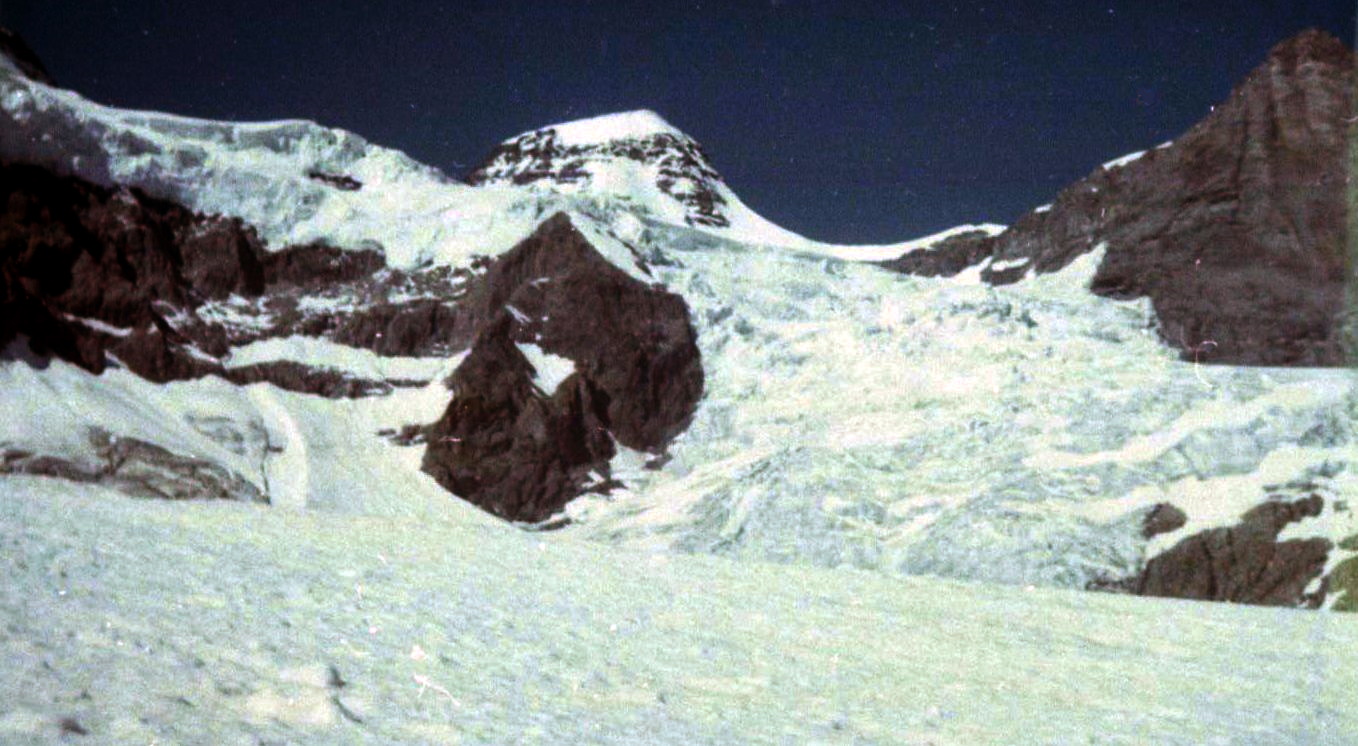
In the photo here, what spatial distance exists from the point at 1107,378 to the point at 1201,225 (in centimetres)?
5314

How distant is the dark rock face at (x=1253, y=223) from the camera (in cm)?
9644

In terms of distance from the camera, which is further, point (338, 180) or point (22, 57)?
point (338, 180)

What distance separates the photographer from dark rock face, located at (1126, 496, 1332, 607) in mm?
45406

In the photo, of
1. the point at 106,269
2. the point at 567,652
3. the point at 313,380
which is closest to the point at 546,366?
the point at 313,380

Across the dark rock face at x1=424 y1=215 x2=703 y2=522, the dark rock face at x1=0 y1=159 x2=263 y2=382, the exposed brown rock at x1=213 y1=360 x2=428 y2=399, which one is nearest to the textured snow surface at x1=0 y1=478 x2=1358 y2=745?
the dark rock face at x1=424 y1=215 x2=703 y2=522

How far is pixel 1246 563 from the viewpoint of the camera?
46562 millimetres

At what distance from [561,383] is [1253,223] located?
6864 centimetres

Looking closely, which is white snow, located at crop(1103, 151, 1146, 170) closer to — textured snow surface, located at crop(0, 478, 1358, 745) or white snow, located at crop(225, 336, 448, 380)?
white snow, located at crop(225, 336, 448, 380)

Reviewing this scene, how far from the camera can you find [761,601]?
14.8m

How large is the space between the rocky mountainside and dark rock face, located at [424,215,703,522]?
0.32 meters

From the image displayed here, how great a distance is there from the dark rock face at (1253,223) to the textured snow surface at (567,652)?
8964 centimetres

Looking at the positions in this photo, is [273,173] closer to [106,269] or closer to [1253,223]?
[106,269]

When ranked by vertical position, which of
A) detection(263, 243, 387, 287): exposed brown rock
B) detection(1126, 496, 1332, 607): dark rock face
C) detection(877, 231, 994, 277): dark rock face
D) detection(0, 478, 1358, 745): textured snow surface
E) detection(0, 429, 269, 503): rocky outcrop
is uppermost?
detection(877, 231, 994, 277): dark rock face

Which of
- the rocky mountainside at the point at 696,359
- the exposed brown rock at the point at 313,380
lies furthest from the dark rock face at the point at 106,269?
the exposed brown rock at the point at 313,380
